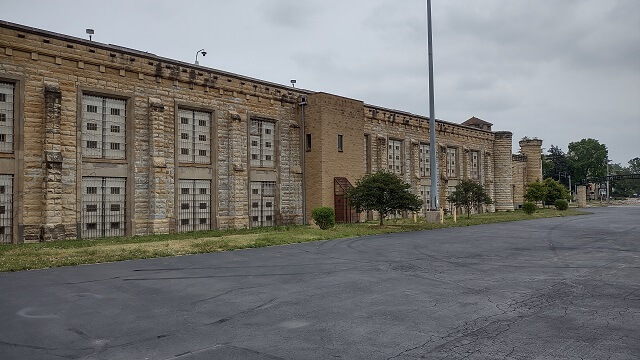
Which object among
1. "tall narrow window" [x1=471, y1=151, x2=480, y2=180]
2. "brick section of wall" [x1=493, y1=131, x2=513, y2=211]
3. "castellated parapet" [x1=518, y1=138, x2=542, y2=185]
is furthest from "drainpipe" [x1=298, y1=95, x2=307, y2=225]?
"castellated parapet" [x1=518, y1=138, x2=542, y2=185]

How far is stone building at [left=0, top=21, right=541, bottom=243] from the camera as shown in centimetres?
1991

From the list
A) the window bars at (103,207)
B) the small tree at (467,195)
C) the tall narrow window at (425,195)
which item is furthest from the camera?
the tall narrow window at (425,195)

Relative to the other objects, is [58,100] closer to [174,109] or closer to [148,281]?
[174,109]

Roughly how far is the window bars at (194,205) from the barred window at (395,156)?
59.4 ft

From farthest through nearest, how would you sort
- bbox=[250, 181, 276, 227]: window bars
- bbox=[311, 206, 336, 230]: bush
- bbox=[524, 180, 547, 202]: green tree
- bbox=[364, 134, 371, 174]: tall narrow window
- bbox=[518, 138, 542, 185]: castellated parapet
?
bbox=[518, 138, 542, 185]: castellated parapet < bbox=[524, 180, 547, 202]: green tree < bbox=[364, 134, 371, 174]: tall narrow window < bbox=[250, 181, 276, 227]: window bars < bbox=[311, 206, 336, 230]: bush

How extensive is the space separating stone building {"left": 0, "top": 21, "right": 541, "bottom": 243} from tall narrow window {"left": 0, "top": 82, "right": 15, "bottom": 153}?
1.7 inches

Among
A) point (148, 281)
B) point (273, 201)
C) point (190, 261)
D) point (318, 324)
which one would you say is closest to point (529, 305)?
point (318, 324)

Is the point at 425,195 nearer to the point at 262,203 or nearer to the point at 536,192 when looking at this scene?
the point at 536,192

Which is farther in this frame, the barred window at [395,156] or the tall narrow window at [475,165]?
the tall narrow window at [475,165]

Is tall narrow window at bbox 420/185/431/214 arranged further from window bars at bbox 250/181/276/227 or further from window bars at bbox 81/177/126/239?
window bars at bbox 81/177/126/239

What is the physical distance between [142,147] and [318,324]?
19.4 meters

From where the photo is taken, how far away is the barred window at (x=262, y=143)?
96.8ft

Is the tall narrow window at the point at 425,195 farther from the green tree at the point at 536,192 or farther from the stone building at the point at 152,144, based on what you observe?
the green tree at the point at 536,192

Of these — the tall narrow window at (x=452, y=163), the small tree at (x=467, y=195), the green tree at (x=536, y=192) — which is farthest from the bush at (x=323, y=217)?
the green tree at (x=536, y=192)
